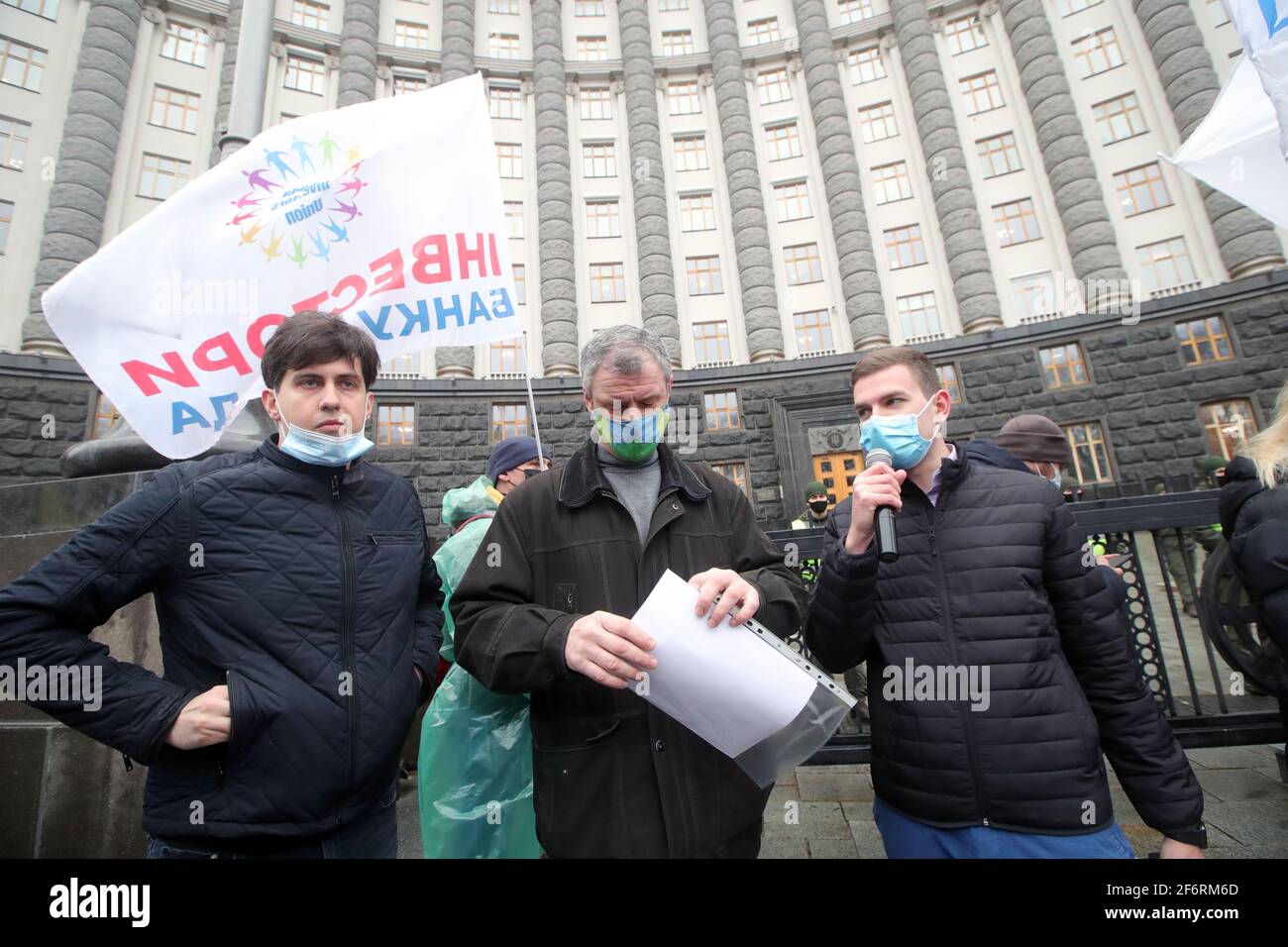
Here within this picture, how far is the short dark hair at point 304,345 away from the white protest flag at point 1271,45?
4161 millimetres

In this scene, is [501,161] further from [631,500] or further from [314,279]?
[631,500]

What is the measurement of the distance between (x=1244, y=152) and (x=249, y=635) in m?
6.23

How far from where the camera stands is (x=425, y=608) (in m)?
1.97

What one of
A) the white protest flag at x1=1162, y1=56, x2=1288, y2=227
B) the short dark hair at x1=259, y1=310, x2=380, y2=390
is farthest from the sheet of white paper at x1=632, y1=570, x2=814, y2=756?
the white protest flag at x1=1162, y1=56, x2=1288, y2=227

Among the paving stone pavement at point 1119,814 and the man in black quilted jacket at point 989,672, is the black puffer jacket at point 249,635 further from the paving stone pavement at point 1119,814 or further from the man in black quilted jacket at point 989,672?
the paving stone pavement at point 1119,814

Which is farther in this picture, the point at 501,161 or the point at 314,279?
the point at 501,161

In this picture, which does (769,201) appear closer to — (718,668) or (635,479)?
(635,479)

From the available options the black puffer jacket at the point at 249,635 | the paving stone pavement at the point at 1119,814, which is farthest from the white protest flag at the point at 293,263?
the paving stone pavement at the point at 1119,814

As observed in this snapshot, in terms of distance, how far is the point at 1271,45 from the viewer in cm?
273

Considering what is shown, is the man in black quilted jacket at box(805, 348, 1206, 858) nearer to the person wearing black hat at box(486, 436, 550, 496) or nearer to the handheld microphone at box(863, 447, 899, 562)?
the handheld microphone at box(863, 447, 899, 562)

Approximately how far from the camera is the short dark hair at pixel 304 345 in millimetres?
1853
